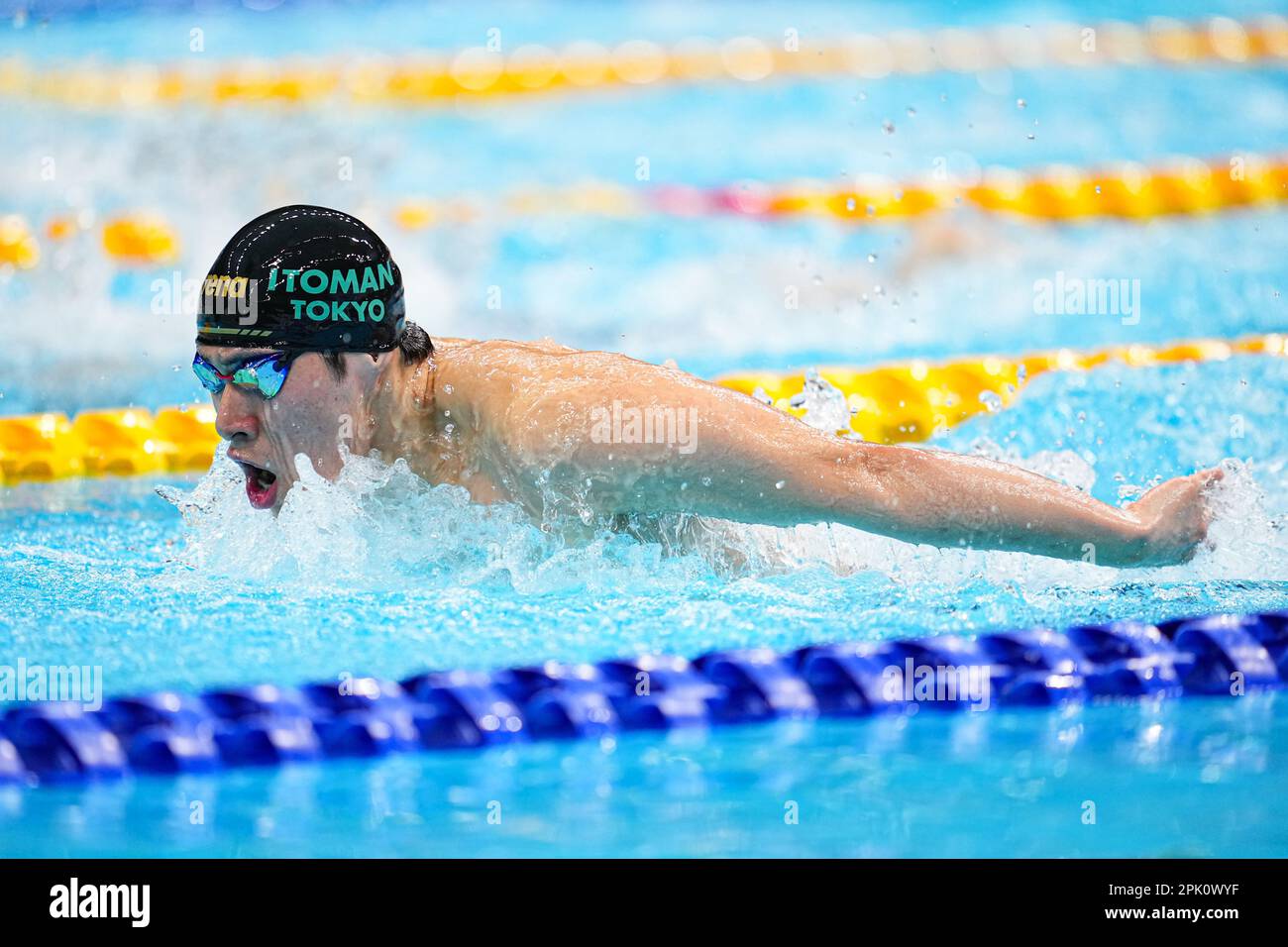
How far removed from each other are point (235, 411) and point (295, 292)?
8.8 inches

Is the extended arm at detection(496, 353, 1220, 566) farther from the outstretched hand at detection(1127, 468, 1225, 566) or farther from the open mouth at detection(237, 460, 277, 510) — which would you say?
the open mouth at detection(237, 460, 277, 510)

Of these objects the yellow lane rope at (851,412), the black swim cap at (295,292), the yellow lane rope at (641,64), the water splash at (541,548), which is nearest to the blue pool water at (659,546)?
the water splash at (541,548)

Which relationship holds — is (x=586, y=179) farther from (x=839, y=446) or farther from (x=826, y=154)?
(x=839, y=446)

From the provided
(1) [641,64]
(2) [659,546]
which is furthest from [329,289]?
(1) [641,64]

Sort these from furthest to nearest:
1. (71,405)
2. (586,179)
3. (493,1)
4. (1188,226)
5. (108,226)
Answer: (493,1) → (586,179) → (1188,226) → (108,226) → (71,405)

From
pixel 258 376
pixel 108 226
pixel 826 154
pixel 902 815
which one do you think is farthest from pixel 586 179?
pixel 902 815

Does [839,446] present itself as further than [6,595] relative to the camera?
No

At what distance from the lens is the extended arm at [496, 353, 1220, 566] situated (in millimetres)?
2475

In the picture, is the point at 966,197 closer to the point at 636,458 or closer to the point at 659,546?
the point at 659,546

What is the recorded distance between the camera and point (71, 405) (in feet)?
15.3

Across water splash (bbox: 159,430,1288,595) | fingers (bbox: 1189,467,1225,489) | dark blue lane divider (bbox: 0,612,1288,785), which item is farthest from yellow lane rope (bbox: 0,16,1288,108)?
fingers (bbox: 1189,467,1225,489)

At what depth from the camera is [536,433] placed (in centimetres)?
251
